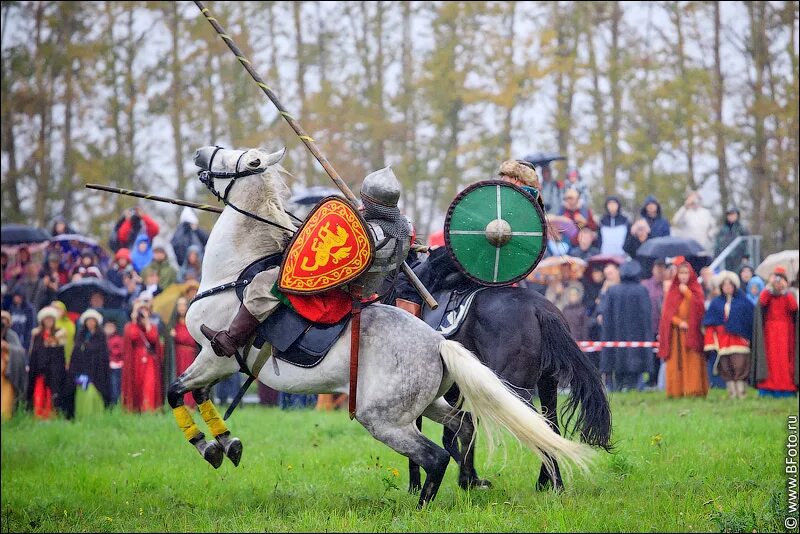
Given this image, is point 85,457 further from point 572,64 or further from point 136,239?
point 572,64

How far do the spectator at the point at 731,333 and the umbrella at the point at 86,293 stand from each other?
799 centimetres

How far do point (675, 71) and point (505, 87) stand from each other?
3.51 metres

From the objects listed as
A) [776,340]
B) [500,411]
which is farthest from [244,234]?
[776,340]

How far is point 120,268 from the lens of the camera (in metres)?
16.8

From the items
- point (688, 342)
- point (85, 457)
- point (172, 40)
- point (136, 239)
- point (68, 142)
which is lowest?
point (85, 457)

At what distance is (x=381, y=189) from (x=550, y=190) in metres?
10.0

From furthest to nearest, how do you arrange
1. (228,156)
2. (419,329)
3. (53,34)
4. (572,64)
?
(53,34), (572,64), (228,156), (419,329)

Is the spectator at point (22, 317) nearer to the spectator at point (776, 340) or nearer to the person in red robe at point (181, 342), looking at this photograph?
the person in red robe at point (181, 342)

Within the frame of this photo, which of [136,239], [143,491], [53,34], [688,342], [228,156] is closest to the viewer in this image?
[228,156]

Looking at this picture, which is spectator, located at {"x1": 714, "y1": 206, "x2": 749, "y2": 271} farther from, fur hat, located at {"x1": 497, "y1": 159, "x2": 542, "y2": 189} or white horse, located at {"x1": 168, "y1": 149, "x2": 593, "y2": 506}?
white horse, located at {"x1": 168, "y1": 149, "x2": 593, "y2": 506}

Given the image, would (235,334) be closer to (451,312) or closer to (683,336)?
(451,312)

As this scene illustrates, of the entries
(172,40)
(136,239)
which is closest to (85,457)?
(136,239)

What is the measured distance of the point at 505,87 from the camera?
2233cm

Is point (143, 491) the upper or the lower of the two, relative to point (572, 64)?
lower
